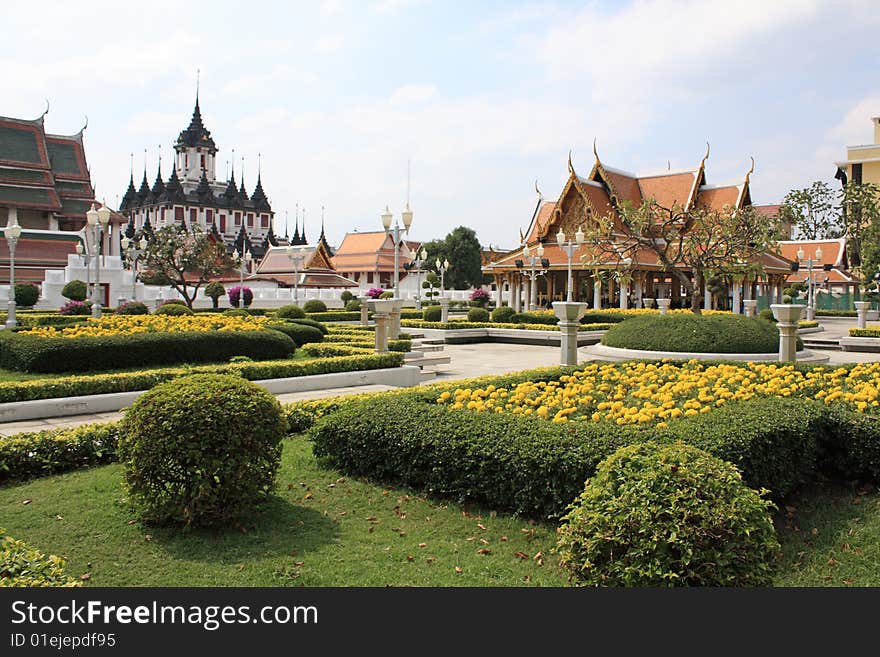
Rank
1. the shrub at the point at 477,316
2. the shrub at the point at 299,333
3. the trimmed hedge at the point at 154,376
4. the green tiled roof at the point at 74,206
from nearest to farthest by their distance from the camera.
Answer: the trimmed hedge at the point at 154,376
the shrub at the point at 299,333
the shrub at the point at 477,316
the green tiled roof at the point at 74,206

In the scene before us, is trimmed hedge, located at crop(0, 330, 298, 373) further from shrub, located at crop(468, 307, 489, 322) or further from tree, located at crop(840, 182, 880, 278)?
tree, located at crop(840, 182, 880, 278)

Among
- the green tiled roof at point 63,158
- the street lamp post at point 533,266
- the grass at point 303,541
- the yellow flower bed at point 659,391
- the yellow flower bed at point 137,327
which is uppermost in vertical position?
the green tiled roof at point 63,158

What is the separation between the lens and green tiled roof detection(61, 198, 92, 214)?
46138 mm

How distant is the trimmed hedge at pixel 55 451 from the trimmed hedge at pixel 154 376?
225 cm

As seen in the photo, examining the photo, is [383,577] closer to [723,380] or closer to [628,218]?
[723,380]

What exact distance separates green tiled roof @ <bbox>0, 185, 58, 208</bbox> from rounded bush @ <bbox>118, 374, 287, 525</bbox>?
44.1 meters

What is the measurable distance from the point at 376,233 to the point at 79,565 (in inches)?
2344

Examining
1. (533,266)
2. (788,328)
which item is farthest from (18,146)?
(788,328)

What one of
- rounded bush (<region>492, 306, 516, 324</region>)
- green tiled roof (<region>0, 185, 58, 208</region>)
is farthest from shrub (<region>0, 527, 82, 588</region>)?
green tiled roof (<region>0, 185, 58, 208</region>)

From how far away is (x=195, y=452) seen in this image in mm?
4758

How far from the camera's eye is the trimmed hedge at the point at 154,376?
9.14 m

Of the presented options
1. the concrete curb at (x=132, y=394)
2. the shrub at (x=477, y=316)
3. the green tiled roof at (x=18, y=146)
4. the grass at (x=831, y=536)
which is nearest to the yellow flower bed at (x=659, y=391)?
the grass at (x=831, y=536)

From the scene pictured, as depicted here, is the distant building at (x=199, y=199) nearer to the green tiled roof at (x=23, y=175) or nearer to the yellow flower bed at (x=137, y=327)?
the green tiled roof at (x=23, y=175)

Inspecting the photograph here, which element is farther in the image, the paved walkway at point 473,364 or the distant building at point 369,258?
the distant building at point 369,258
